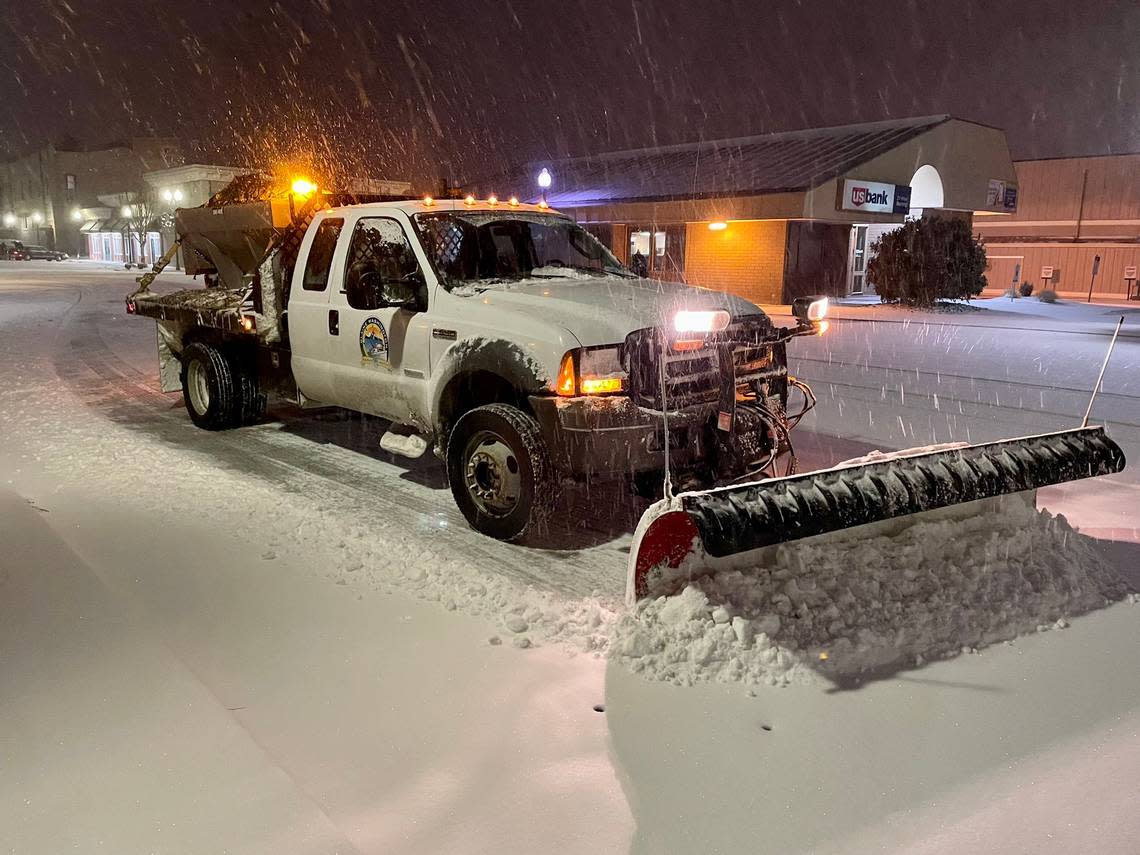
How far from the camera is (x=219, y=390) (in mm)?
7887

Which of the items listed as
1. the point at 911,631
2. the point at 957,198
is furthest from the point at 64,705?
the point at 957,198

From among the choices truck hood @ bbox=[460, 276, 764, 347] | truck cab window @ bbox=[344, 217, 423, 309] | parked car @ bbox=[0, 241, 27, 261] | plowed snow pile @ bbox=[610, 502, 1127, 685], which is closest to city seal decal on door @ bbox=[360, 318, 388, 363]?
truck cab window @ bbox=[344, 217, 423, 309]

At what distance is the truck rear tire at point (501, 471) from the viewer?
16.1 ft

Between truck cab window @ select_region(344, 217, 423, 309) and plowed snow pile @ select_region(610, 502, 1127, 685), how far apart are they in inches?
111

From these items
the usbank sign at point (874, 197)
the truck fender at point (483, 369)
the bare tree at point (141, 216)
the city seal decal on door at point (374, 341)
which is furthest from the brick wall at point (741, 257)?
the bare tree at point (141, 216)

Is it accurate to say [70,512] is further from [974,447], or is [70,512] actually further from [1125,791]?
[1125,791]

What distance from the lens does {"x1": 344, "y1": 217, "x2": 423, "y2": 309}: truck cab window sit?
5680mm

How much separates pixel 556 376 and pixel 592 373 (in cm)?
20

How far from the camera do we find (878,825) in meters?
2.73

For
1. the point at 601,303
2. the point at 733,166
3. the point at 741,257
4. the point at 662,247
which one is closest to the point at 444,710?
the point at 601,303

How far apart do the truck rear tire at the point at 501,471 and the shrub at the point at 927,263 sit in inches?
946

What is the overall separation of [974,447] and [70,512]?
541 cm

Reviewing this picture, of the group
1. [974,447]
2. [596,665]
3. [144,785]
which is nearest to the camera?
[144,785]

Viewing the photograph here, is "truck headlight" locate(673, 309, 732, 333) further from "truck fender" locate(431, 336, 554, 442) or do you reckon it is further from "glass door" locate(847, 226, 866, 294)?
"glass door" locate(847, 226, 866, 294)
